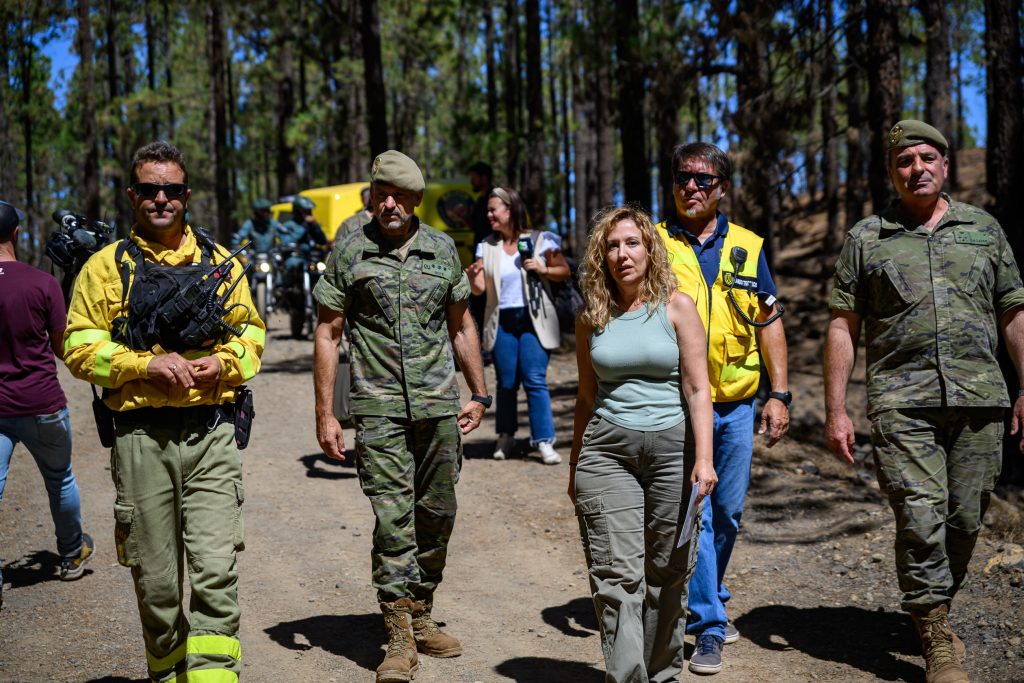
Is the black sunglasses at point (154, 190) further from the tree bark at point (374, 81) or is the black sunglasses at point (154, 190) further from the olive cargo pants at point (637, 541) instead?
the tree bark at point (374, 81)

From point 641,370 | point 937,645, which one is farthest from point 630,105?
point 641,370

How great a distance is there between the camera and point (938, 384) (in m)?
4.80

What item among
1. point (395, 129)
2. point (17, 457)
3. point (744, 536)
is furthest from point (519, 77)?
point (744, 536)

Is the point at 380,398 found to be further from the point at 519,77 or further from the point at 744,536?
the point at 519,77

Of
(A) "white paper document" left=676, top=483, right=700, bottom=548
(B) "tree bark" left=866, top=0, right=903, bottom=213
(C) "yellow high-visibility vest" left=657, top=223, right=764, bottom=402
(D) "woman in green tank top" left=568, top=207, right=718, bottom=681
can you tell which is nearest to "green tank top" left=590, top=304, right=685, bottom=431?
(D) "woman in green tank top" left=568, top=207, right=718, bottom=681

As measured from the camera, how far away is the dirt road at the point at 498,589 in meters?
5.24

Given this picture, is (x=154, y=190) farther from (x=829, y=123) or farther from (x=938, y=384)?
(x=829, y=123)

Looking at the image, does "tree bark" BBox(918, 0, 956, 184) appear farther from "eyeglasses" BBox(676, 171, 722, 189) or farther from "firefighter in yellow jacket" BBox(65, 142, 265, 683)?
"firefighter in yellow jacket" BBox(65, 142, 265, 683)

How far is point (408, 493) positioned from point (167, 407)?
→ 47.3 inches

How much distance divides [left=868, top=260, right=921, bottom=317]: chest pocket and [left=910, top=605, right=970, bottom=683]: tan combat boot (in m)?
1.31

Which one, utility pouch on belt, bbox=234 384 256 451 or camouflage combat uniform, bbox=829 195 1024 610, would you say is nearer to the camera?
utility pouch on belt, bbox=234 384 256 451

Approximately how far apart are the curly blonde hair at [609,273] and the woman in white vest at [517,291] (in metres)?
4.06

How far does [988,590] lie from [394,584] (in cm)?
328

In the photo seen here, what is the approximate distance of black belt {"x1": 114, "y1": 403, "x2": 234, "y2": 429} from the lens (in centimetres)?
421
